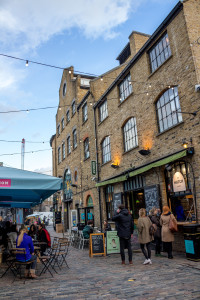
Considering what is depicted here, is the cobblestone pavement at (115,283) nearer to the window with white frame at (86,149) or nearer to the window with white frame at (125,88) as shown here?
the window with white frame at (125,88)

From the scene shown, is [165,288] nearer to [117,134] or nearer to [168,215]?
[168,215]

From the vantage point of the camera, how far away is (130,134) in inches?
458

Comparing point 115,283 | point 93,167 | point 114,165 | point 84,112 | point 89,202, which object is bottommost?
point 115,283

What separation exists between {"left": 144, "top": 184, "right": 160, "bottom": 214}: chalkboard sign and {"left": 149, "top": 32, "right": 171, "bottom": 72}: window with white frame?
16.1 feet

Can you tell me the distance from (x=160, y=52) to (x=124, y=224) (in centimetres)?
690

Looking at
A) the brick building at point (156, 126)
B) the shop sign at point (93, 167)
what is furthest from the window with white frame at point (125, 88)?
the shop sign at point (93, 167)

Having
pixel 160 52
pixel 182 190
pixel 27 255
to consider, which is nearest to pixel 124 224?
pixel 182 190

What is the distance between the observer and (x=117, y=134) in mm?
12719

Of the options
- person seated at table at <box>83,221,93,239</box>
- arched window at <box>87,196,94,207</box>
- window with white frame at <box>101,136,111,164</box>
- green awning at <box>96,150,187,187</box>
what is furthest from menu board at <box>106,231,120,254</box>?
arched window at <box>87,196,94,207</box>

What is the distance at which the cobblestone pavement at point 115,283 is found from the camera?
4172 millimetres

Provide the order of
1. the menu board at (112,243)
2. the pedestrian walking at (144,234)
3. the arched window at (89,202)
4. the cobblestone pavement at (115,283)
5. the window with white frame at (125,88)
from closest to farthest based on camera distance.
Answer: the cobblestone pavement at (115,283)
the pedestrian walking at (144,234)
the menu board at (112,243)
the window with white frame at (125,88)
the arched window at (89,202)

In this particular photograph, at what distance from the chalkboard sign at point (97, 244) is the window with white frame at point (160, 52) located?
6955 mm

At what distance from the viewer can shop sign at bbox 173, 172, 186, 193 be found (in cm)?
809

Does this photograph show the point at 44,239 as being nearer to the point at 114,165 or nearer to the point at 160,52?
the point at 114,165
